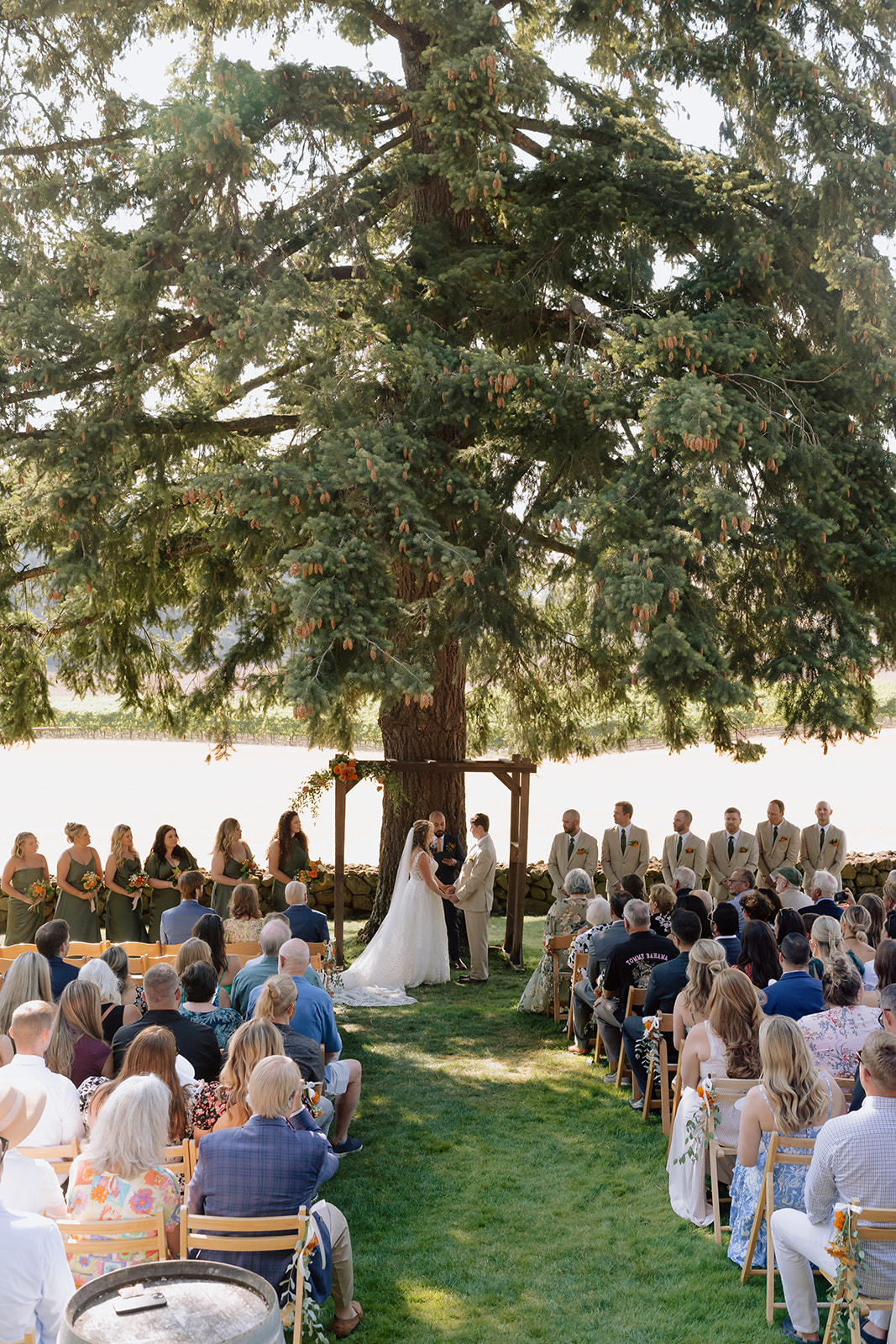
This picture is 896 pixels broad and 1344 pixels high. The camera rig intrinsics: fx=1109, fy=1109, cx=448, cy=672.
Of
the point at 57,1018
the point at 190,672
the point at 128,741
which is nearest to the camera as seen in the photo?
the point at 57,1018

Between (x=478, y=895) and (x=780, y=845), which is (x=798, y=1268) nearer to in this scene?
(x=478, y=895)

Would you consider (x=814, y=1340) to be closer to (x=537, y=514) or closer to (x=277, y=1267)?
(x=277, y=1267)

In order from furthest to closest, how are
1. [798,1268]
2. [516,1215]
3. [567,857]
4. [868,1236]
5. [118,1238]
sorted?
[567,857]
[516,1215]
[798,1268]
[868,1236]
[118,1238]

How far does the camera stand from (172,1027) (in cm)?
566

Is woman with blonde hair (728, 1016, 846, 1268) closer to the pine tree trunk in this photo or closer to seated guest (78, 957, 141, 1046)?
seated guest (78, 957, 141, 1046)

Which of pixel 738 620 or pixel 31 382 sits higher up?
pixel 31 382

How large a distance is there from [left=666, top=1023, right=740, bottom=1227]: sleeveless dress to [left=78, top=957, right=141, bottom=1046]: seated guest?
3.06m

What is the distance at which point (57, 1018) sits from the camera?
222 inches

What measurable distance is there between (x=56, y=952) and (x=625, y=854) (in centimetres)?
771

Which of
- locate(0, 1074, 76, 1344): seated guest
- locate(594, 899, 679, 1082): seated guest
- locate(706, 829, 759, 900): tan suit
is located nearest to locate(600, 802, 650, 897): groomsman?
locate(706, 829, 759, 900): tan suit

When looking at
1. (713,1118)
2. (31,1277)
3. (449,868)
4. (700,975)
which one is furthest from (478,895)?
(31,1277)

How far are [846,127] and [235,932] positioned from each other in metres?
9.11

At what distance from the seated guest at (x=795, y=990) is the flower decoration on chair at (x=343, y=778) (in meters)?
6.18

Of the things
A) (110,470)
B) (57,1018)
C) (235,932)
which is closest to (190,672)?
(110,470)
